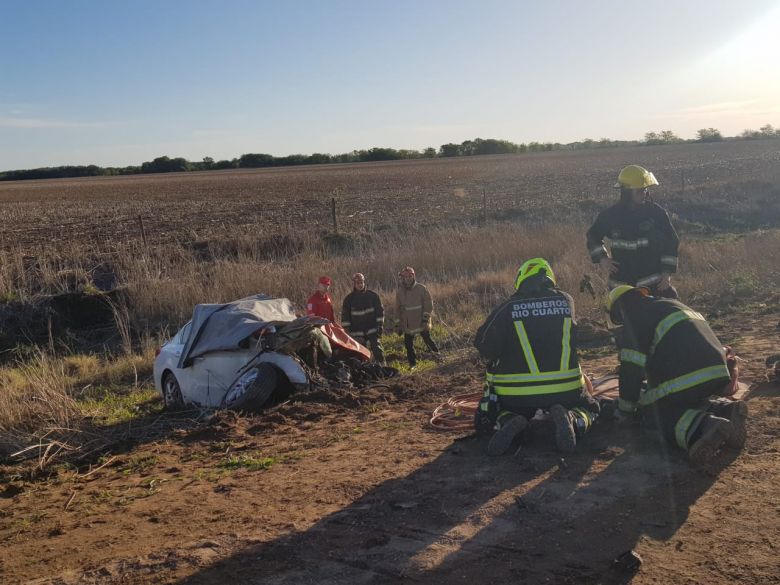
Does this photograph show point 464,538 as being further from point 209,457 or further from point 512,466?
point 209,457

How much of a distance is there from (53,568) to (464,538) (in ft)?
7.60

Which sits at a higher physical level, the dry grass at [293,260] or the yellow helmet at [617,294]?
the yellow helmet at [617,294]

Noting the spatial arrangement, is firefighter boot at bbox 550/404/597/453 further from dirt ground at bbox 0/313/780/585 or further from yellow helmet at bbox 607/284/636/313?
yellow helmet at bbox 607/284/636/313

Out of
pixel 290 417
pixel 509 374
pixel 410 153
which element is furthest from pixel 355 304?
pixel 410 153

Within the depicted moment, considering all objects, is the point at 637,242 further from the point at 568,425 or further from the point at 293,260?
the point at 293,260

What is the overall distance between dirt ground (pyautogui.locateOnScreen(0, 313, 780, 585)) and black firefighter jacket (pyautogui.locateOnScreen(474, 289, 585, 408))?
363 millimetres

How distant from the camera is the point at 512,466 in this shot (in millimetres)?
5199

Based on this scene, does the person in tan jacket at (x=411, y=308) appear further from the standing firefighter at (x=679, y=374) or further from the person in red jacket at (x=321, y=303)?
the standing firefighter at (x=679, y=374)

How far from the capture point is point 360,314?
1030 centimetres

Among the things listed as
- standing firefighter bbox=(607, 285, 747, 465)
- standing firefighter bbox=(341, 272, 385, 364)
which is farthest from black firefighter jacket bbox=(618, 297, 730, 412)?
standing firefighter bbox=(341, 272, 385, 364)

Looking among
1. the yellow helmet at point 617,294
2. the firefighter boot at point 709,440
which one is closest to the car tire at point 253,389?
the yellow helmet at point 617,294

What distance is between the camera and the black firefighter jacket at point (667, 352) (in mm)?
5027

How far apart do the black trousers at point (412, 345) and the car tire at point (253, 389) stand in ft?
8.79

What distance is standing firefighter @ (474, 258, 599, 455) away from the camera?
542cm
